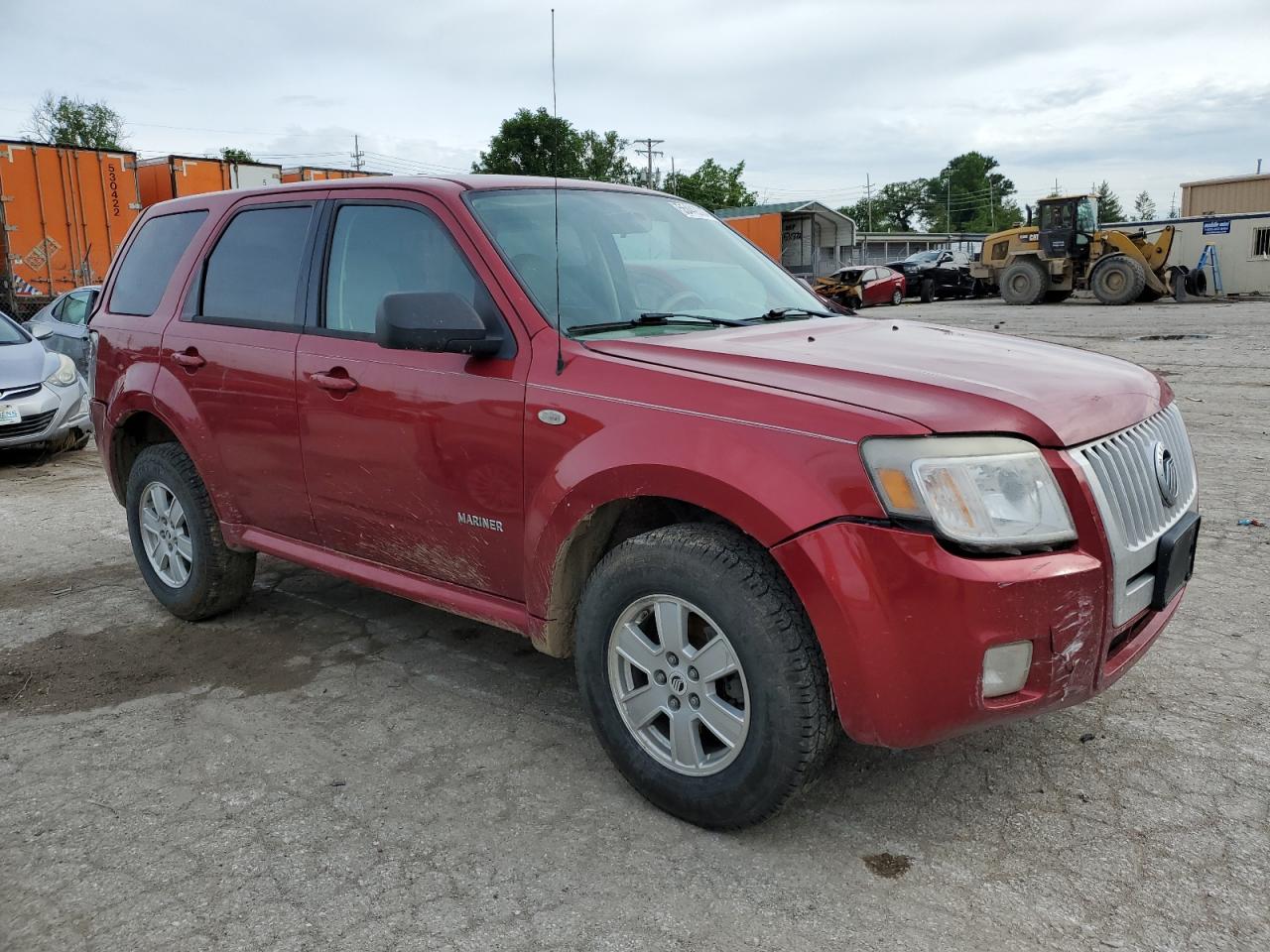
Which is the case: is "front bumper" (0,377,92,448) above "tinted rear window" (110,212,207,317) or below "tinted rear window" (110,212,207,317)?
below

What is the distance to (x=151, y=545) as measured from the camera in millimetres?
4750

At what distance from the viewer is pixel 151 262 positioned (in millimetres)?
4707

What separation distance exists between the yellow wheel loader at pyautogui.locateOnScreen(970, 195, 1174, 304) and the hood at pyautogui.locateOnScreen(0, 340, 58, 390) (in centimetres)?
2259

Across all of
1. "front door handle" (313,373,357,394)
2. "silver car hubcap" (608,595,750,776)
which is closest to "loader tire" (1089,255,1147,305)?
"front door handle" (313,373,357,394)

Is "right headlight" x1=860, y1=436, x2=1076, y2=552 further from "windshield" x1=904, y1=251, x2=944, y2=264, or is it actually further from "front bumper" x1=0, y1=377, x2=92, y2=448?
"windshield" x1=904, y1=251, x2=944, y2=264

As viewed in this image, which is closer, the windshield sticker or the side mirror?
the side mirror

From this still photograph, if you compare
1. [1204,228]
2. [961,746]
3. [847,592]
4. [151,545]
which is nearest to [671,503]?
[847,592]

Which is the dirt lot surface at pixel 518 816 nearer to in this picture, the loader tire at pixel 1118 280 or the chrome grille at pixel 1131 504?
the chrome grille at pixel 1131 504

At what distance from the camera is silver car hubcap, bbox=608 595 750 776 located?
2.69 metres

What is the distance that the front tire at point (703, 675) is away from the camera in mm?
2531

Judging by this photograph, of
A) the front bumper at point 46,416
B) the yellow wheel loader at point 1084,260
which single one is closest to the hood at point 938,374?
the front bumper at point 46,416

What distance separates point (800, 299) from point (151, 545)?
3.15m

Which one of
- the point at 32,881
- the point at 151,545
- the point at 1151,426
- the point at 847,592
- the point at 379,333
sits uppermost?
the point at 379,333

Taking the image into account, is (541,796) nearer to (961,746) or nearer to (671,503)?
(671,503)
